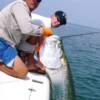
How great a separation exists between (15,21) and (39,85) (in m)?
1.20

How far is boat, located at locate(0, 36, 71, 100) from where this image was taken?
5109 millimetres

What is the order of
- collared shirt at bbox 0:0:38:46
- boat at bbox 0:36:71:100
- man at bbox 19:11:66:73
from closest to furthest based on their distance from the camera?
1. boat at bbox 0:36:71:100
2. collared shirt at bbox 0:0:38:46
3. man at bbox 19:11:66:73

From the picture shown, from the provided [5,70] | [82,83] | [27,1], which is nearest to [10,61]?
[5,70]

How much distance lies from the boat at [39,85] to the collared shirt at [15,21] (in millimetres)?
707

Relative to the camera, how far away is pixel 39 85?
566 cm

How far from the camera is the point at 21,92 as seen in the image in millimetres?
5148

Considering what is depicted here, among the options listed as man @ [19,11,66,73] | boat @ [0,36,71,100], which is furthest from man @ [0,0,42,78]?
man @ [19,11,66,73]

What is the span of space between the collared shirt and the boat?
2.32ft

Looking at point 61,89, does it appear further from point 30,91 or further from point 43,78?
point 30,91

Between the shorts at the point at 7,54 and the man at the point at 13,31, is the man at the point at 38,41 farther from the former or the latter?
the shorts at the point at 7,54

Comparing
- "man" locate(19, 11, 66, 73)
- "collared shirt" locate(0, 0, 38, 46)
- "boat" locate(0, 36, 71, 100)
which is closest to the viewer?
"boat" locate(0, 36, 71, 100)

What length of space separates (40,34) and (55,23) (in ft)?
1.42

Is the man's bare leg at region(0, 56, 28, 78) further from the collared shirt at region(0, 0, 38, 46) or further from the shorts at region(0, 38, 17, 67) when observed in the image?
the collared shirt at region(0, 0, 38, 46)

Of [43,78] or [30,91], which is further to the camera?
[43,78]
